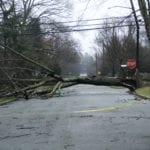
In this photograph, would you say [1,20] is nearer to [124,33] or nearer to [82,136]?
[82,136]

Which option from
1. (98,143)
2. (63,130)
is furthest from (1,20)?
(98,143)

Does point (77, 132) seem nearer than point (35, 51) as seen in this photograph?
Yes

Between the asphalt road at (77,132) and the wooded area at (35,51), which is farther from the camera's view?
the wooded area at (35,51)

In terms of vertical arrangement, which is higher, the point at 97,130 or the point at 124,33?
the point at 124,33

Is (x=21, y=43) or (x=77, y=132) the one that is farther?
(x=21, y=43)

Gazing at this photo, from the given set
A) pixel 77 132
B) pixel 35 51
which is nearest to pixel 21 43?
pixel 35 51

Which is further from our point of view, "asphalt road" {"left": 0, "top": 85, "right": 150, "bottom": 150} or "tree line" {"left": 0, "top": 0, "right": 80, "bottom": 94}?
"tree line" {"left": 0, "top": 0, "right": 80, "bottom": 94}

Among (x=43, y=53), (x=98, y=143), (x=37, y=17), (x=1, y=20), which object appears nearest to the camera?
(x=98, y=143)

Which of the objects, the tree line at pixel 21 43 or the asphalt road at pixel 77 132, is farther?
the tree line at pixel 21 43

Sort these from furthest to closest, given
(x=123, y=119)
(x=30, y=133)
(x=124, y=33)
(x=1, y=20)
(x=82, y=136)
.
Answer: (x=124, y=33)
(x=1, y=20)
(x=123, y=119)
(x=30, y=133)
(x=82, y=136)

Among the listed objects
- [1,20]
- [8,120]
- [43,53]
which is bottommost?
[8,120]

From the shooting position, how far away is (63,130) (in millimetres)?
12406

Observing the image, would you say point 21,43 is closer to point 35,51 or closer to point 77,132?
point 35,51

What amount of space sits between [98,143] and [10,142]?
91.9 inches
